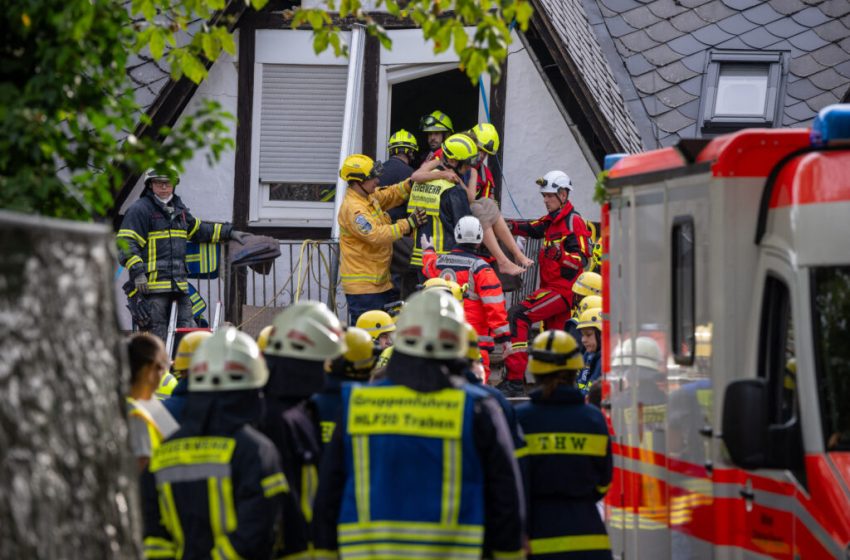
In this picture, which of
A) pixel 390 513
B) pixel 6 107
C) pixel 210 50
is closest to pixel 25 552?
pixel 6 107

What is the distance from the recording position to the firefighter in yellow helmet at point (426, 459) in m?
6.16

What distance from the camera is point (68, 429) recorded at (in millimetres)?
3650

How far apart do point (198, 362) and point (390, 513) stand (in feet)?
3.14

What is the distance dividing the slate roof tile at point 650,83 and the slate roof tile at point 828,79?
5.34 ft

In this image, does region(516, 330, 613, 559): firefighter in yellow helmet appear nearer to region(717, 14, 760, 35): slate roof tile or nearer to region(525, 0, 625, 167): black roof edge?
region(525, 0, 625, 167): black roof edge

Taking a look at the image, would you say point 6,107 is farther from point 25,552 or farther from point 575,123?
point 575,123

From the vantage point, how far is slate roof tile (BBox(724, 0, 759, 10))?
19172 mm

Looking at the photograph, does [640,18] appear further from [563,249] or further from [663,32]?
[563,249]

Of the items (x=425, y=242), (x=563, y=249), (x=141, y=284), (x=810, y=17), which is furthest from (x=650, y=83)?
(x=141, y=284)

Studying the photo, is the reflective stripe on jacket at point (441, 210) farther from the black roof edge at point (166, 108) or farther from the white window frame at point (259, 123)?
the black roof edge at point (166, 108)

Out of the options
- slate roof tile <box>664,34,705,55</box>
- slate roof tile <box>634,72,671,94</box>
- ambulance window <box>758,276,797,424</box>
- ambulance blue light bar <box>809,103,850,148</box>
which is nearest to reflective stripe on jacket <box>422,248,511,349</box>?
slate roof tile <box>634,72,671,94</box>

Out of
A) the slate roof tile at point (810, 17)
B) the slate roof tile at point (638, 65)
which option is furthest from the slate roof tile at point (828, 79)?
the slate roof tile at point (638, 65)

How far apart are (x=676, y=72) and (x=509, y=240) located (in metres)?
4.52

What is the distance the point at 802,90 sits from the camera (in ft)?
59.8
